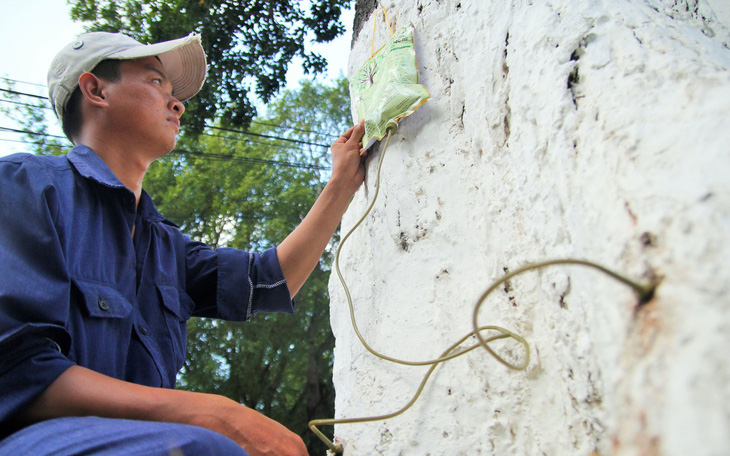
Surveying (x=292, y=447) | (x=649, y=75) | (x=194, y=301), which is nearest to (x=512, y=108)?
(x=649, y=75)

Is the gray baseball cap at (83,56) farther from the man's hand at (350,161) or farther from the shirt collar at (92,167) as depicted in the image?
the man's hand at (350,161)

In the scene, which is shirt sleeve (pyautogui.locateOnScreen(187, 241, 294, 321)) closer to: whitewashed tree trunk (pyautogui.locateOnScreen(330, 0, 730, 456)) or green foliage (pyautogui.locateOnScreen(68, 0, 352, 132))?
whitewashed tree trunk (pyautogui.locateOnScreen(330, 0, 730, 456))

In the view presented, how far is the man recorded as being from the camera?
0.68 metres

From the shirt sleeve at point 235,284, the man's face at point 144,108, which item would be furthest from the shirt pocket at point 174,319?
the man's face at point 144,108

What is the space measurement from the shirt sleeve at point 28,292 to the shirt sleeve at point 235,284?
49 centimetres

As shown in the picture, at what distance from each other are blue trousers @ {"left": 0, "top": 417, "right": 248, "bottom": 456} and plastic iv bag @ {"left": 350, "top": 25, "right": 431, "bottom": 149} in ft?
2.29

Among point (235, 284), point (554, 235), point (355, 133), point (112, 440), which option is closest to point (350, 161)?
Result: point (355, 133)

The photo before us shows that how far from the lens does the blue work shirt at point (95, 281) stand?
0.70 m

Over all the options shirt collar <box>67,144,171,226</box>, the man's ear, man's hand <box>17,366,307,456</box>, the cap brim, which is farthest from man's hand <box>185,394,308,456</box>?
the cap brim

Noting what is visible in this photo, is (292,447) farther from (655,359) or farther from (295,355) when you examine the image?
(295,355)

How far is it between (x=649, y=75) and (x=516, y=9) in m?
0.34

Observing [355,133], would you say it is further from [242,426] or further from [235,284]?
[242,426]

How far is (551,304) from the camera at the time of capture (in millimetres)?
653

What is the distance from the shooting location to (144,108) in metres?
1.18
